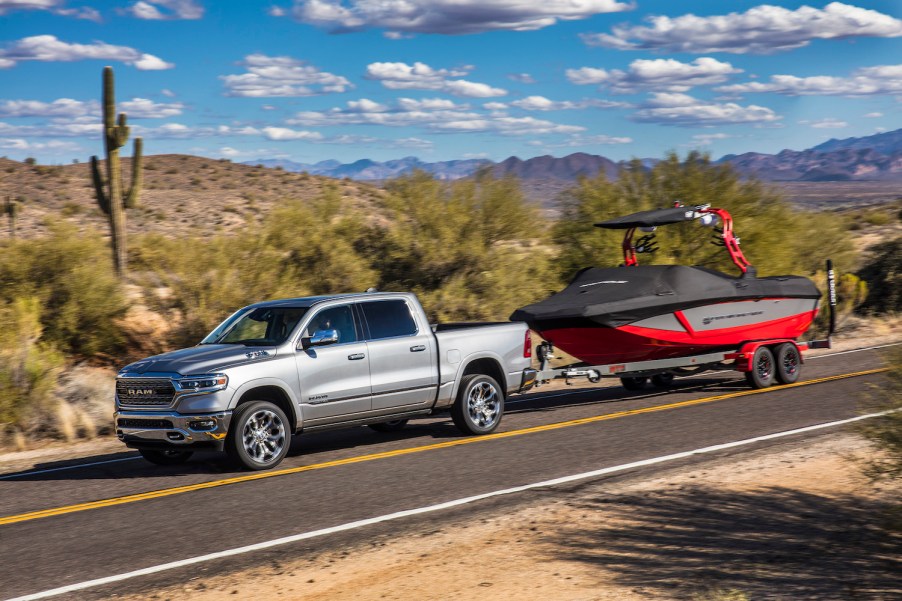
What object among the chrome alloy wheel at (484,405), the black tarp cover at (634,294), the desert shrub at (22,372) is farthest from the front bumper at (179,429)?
the black tarp cover at (634,294)

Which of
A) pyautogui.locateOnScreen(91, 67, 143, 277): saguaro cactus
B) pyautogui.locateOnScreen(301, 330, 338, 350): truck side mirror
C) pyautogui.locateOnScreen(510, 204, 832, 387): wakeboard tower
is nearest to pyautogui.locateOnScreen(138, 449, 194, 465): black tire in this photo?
pyautogui.locateOnScreen(301, 330, 338, 350): truck side mirror

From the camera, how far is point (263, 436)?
11.3 metres

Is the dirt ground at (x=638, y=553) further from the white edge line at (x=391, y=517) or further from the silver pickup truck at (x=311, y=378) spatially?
the silver pickup truck at (x=311, y=378)

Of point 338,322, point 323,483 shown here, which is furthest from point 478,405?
point 323,483

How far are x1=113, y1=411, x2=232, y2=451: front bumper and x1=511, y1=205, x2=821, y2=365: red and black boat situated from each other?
550 centimetres

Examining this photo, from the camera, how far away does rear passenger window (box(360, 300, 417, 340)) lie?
12.4 m

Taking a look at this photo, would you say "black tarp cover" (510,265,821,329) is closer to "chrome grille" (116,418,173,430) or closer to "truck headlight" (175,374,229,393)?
"truck headlight" (175,374,229,393)

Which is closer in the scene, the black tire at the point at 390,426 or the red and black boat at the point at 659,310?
the black tire at the point at 390,426

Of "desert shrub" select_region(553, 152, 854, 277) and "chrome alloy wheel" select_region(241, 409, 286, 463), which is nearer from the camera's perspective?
"chrome alloy wheel" select_region(241, 409, 286, 463)

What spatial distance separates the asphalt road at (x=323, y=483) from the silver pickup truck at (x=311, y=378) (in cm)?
42

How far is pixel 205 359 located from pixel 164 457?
156cm

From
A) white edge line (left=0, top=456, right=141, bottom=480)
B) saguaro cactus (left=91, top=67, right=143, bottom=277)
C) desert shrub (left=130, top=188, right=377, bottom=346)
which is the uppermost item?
saguaro cactus (left=91, top=67, right=143, bottom=277)

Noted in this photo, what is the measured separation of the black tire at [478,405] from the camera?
13.0 m

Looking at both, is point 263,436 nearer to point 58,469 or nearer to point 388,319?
point 388,319
